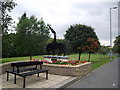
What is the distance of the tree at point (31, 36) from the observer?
14.0 metres

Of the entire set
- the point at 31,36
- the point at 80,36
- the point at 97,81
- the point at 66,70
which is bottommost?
the point at 97,81

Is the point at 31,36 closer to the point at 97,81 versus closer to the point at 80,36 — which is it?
the point at 80,36

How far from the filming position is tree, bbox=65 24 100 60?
1802cm

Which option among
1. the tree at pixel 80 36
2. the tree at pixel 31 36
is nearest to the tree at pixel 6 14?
the tree at pixel 31 36

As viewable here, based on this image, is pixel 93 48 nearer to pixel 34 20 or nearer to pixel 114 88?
pixel 34 20

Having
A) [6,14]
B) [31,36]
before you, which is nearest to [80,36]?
[31,36]

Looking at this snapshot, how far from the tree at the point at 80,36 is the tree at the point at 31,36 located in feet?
18.5

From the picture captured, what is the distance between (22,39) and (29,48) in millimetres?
1473

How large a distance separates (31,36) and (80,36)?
7.99m

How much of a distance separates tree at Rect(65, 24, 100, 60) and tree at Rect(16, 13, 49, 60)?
563 centimetres

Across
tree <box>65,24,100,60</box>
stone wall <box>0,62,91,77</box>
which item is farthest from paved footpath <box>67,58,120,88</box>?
tree <box>65,24,100,60</box>

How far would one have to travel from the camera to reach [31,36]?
14281mm

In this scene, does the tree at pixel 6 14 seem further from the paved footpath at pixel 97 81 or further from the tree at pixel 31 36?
the paved footpath at pixel 97 81

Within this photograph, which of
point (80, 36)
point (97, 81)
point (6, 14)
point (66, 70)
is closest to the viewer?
point (97, 81)
